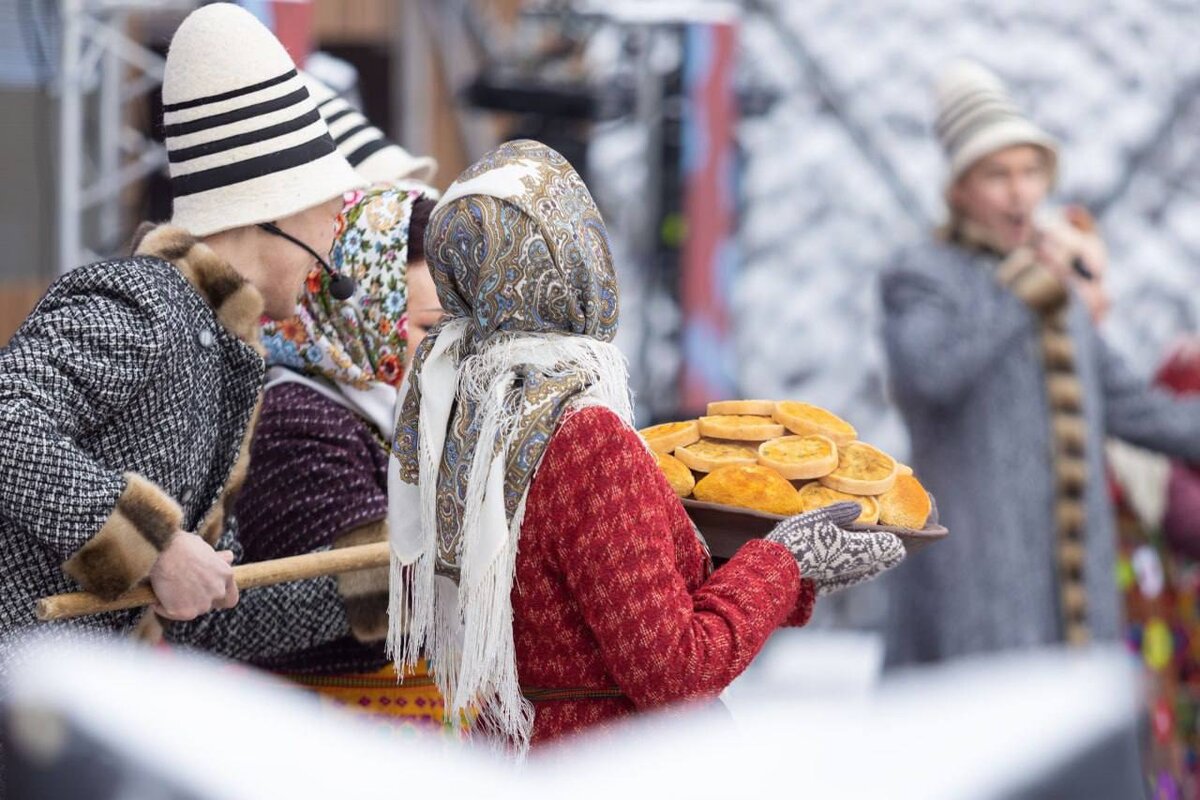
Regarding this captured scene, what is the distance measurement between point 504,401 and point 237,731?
80 centimetres

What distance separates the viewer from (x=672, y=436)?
171 cm

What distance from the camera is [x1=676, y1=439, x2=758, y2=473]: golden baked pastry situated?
1658 mm

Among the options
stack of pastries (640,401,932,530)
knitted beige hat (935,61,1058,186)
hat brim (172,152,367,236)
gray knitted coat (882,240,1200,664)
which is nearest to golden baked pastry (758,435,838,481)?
stack of pastries (640,401,932,530)

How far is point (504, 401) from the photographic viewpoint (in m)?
1.48

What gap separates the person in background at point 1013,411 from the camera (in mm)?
2908

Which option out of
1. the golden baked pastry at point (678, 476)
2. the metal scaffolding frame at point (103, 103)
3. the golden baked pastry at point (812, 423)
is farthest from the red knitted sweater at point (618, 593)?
the metal scaffolding frame at point (103, 103)

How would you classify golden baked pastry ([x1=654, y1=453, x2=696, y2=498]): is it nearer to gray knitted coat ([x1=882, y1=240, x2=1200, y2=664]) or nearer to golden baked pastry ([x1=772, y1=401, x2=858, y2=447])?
golden baked pastry ([x1=772, y1=401, x2=858, y2=447])

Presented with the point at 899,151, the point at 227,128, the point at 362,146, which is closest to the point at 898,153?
the point at 899,151

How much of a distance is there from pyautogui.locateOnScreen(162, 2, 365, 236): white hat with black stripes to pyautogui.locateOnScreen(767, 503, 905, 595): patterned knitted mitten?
0.67 m

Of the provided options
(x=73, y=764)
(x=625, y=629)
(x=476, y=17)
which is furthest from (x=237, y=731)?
(x=476, y=17)

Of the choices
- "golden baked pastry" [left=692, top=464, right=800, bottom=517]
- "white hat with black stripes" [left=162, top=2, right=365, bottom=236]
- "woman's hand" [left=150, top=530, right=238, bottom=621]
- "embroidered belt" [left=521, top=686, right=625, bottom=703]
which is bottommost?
"embroidered belt" [left=521, top=686, right=625, bottom=703]

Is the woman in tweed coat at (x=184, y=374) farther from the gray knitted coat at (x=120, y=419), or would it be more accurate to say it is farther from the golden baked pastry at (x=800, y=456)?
the golden baked pastry at (x=800, y=456)

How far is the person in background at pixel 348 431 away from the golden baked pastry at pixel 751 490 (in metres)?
0.47

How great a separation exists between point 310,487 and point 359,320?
223 mm
